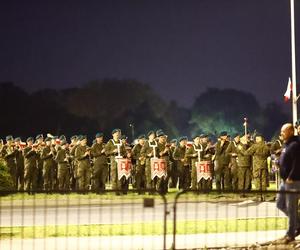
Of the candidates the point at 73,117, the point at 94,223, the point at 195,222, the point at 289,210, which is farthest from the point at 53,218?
the point at 73,117

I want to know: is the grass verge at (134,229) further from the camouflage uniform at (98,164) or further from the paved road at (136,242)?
the camouflage uniform at (98,164)

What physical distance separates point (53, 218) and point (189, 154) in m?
9.32

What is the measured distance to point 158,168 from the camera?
21.9 m

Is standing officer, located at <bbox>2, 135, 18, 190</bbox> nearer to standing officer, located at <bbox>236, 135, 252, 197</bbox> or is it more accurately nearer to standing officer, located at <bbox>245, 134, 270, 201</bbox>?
Result: standing officer, located at <bbox>236, 135, 252, 197</bbox>

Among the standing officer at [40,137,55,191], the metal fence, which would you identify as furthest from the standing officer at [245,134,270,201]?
the standing officer at [40,137,55,191]

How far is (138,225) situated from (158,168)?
907 cm

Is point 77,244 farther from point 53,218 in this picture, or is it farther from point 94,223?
point 53,218

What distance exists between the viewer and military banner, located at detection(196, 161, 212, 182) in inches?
877

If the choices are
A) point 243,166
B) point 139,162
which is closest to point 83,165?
point 139,162

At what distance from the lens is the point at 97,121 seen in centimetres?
7338

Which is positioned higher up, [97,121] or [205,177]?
[97,121]

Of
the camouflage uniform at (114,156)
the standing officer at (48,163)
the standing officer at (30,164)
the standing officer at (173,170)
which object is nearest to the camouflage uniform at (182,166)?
the standing officer at (173,170)

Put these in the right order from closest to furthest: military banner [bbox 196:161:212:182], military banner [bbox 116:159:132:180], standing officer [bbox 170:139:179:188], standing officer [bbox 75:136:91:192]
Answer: military banner [bbox 116:159:132:180] → military banner [bbox 196:161:212:182] → standing officer [bbox 75:136:91:192] → standing officer [bbox 170:139:179:188]

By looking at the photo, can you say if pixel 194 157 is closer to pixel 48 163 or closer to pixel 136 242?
pixel 48 163
